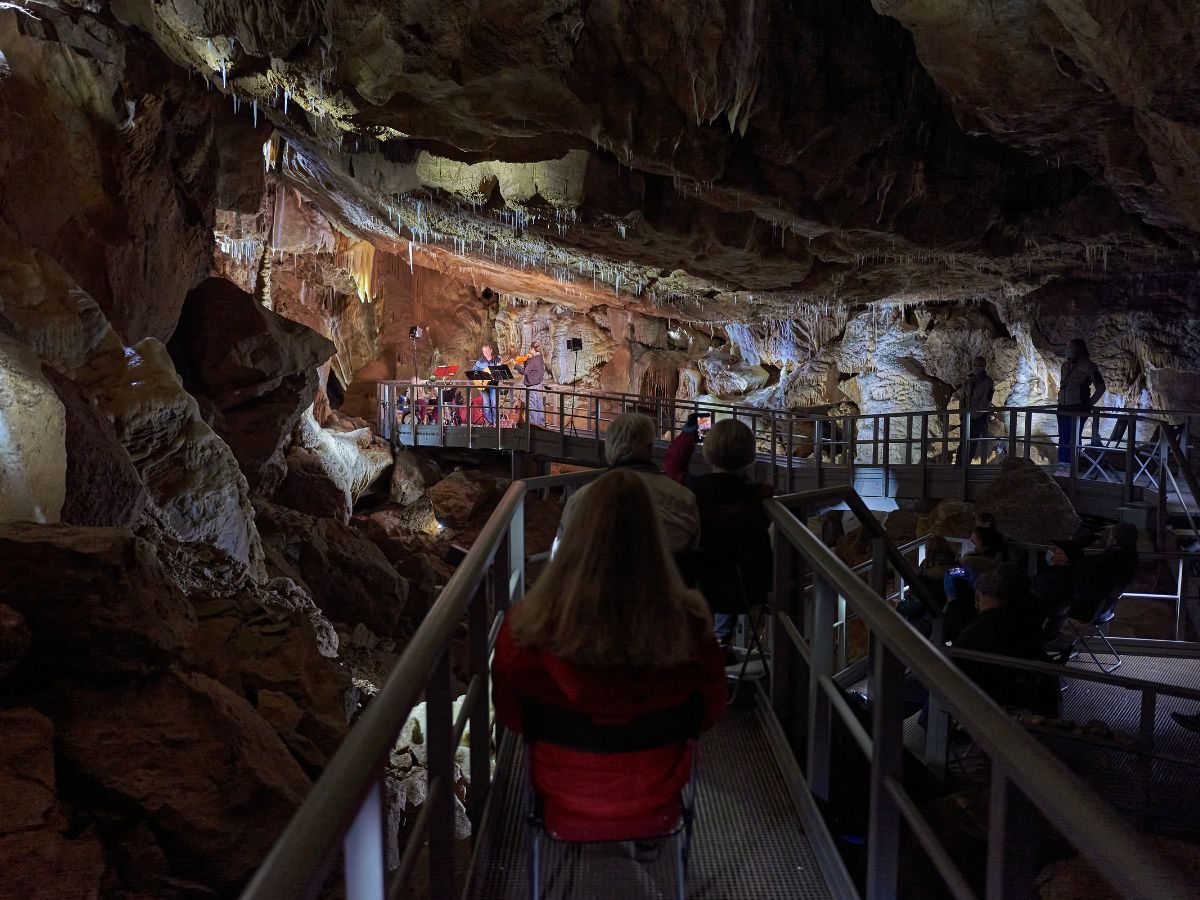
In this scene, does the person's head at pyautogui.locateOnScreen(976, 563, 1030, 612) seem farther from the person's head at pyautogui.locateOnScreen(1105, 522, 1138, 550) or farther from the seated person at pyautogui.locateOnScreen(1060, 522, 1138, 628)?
the person's head at pyautogui.locateOnScreen(1105, 522, 1138, 550)

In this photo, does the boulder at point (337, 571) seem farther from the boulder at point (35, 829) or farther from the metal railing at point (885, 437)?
the boulder at point (35, 829)

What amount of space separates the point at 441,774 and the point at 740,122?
7.90m

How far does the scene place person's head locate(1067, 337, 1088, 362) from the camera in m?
12.7

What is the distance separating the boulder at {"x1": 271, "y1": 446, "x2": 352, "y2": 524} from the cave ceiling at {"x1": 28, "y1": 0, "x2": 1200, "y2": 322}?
4.06 meters

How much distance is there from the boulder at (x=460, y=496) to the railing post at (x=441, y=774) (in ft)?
50.4

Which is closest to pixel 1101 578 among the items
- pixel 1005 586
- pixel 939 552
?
pixel 939 552

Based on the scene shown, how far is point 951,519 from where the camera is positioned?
988cm

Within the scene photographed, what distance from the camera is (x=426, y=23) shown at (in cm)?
657

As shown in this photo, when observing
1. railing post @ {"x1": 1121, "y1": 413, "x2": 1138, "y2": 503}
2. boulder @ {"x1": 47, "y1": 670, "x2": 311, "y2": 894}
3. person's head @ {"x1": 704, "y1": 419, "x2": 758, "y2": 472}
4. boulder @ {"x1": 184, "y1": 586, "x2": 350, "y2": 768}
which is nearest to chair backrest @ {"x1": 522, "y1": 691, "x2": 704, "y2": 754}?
person's head @ {"x1": 704, "y1": 419, "x2": 758, "y2": 472}

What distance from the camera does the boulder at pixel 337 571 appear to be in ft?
32.0

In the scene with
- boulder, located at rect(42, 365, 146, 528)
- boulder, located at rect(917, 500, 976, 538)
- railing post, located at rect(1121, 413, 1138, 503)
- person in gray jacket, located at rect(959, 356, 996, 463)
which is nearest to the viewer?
boulder, located at rect(42, 365, 146, 528)

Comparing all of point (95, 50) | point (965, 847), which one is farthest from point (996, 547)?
point (95, 50)

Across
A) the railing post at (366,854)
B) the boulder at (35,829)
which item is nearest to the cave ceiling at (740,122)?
the boulder at (35,829)

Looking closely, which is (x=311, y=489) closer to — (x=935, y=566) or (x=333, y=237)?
(x=333, y=237)
